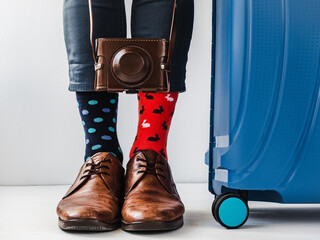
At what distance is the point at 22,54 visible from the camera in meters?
1.50

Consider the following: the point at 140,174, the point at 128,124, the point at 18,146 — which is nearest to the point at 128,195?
the point at 140,174

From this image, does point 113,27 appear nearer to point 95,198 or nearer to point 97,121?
point 97,121

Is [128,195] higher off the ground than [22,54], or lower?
lower

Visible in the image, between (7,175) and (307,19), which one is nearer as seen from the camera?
(307,19)

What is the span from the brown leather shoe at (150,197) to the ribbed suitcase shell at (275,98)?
0.12 meters

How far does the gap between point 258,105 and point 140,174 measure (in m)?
0.25

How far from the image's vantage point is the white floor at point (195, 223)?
0.70m

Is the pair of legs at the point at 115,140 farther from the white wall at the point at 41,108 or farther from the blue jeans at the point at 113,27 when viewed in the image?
the white wall at the point at 41,108

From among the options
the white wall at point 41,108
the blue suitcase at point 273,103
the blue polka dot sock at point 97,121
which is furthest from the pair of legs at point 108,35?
the white wall at point 41,108

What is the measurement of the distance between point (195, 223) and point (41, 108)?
0.88 meters

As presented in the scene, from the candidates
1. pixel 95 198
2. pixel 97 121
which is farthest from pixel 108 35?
pixel 95 198

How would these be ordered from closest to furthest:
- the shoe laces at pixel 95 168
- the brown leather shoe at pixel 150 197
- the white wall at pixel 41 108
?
the brown leather shoe at pixel 150 197, the shoe laces at pixel 95 168, the white wall at pixel 41 108

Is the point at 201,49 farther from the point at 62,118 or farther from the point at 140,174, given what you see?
the point at 140,174

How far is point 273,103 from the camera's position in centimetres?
75
